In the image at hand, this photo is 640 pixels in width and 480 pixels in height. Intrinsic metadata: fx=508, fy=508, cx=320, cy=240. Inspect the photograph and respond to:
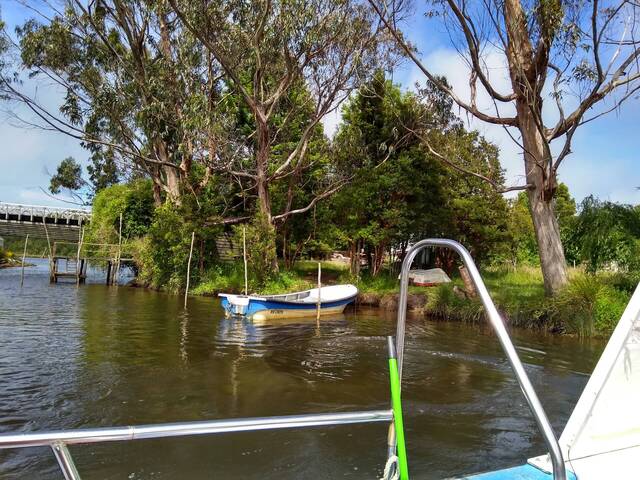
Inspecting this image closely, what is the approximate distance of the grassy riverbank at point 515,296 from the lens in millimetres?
12953

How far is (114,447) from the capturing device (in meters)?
5.36

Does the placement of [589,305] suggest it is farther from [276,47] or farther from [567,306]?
[276,47]

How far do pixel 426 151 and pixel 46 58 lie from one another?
1650 centimetres

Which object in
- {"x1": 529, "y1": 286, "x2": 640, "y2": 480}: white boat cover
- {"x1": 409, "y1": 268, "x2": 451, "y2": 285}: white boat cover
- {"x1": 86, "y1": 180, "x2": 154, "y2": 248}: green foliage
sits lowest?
{"x1": 529, "y1": 286, "x2": 640, "y2": 480}: white boat cover

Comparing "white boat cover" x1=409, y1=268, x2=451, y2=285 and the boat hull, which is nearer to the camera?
the boat hull

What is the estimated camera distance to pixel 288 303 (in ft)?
49.9

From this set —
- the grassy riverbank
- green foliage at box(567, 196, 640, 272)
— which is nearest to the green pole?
the grassy riverbank

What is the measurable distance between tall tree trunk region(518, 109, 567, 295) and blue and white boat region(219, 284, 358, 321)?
6215 mm

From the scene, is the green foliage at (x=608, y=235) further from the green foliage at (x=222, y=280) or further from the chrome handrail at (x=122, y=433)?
the chrome handrail at (x=122, y=433)

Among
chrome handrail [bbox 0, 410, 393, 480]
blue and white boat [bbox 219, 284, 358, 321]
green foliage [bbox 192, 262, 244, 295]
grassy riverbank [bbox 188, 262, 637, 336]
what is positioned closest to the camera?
chrome handrail [bbox 0, 410, 393, 480]

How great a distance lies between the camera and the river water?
202 inches

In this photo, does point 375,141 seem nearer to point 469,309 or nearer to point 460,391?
point 469,309

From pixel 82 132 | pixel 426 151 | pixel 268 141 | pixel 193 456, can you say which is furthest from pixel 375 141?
pixel 193 456

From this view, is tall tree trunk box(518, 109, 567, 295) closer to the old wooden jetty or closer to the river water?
the river water
